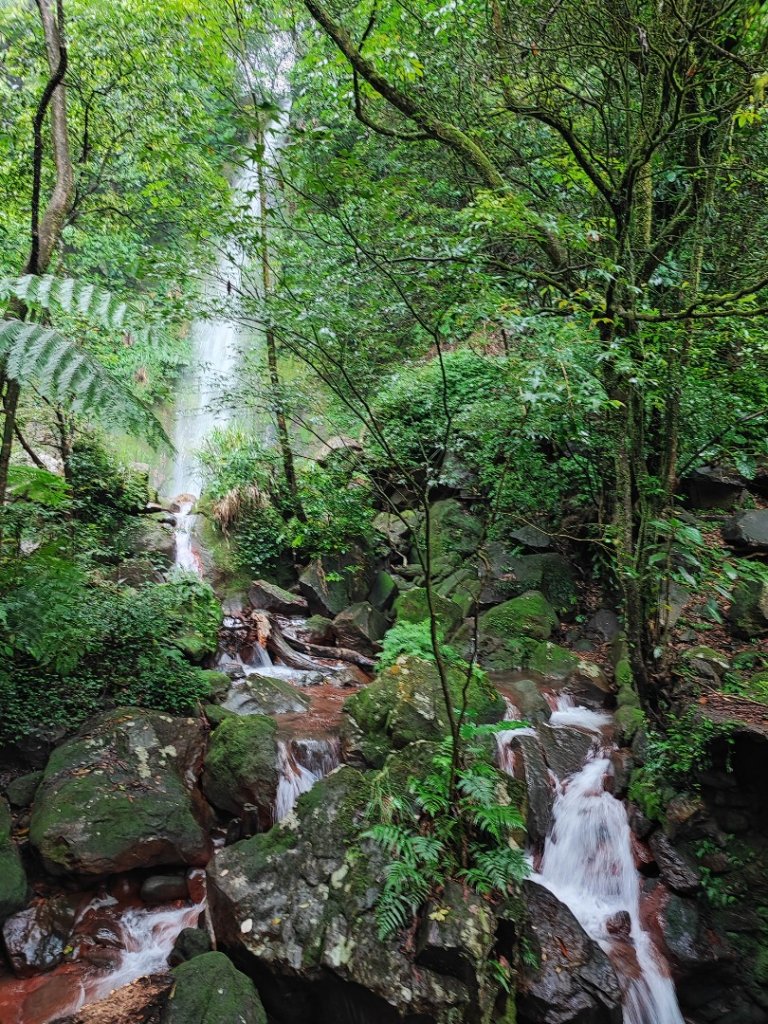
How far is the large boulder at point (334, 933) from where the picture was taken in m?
3.15

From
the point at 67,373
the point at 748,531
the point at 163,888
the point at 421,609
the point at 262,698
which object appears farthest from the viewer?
the point at 421,609

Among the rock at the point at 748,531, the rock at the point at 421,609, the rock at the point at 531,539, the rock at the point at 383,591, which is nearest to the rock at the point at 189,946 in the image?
the rock at the point at 421,609

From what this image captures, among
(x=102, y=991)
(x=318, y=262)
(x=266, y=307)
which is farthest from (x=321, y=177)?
(x=102, y=991)

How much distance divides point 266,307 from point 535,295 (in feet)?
10.7

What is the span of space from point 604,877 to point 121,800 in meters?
3.99

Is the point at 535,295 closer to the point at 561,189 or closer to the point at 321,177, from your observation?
the point at 561,189

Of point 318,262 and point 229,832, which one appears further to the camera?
point 318,262

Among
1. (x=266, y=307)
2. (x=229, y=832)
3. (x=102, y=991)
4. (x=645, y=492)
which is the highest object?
(x=266, y=307)

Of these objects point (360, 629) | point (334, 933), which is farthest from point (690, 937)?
point (360, 629)

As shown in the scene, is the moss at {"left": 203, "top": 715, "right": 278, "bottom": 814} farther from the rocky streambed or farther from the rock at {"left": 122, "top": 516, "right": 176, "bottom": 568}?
the rock at {"left": 122, "top": 516, "right": 176, "bottom": 568}

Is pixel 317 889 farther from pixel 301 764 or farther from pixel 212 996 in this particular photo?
pixel 301 764

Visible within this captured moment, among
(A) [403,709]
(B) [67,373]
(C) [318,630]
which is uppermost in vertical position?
(B) [67,373]

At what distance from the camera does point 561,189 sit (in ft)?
23.4

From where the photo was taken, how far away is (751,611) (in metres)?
6.48
